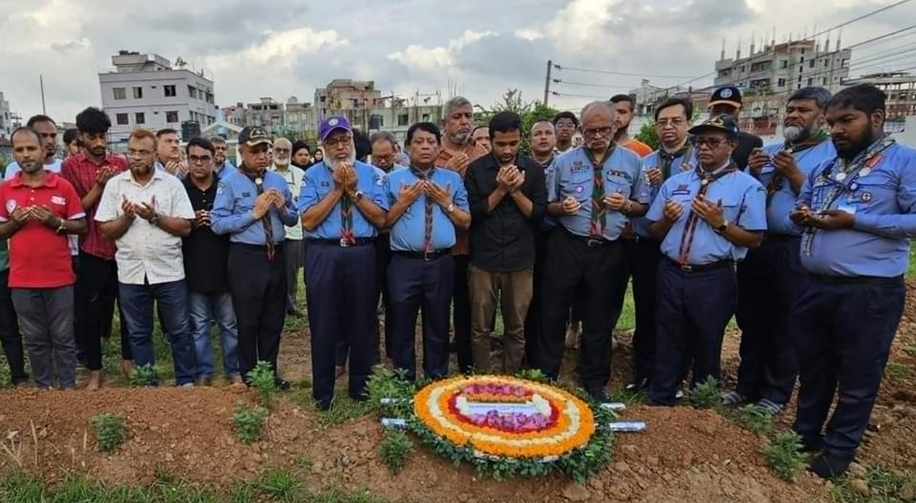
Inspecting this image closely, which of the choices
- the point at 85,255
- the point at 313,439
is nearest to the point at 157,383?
the point at 85,255

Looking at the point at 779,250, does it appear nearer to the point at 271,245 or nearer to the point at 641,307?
the point at 641,307

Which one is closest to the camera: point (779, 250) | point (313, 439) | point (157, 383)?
point (313, 439)

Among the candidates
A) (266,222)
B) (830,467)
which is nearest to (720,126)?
(830,467)

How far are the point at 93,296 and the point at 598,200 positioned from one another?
13.3 feet

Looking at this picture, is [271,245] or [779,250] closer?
[779,250]

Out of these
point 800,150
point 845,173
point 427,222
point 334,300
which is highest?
point 800,150

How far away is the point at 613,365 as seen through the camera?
17.8 feet

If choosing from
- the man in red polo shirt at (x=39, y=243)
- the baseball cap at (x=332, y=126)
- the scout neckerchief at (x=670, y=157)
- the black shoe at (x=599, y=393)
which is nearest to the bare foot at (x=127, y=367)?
the man in red polo shirt at (x=39, y=243)

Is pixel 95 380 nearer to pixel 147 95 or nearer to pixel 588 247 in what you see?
pixel 588 247

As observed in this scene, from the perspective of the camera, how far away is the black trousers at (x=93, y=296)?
4566mm

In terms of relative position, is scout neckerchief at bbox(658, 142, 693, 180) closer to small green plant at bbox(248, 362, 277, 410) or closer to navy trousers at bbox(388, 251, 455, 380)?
navy trousers at bbox(388, 251, 455, 380)

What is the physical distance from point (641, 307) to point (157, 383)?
13.2ft

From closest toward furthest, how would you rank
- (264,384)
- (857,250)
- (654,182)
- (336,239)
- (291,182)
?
1. (857,250)
2. (264,384)
3. (336,239)
4. (654,182)
5. (291,182)

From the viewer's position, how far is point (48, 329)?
4.27m
